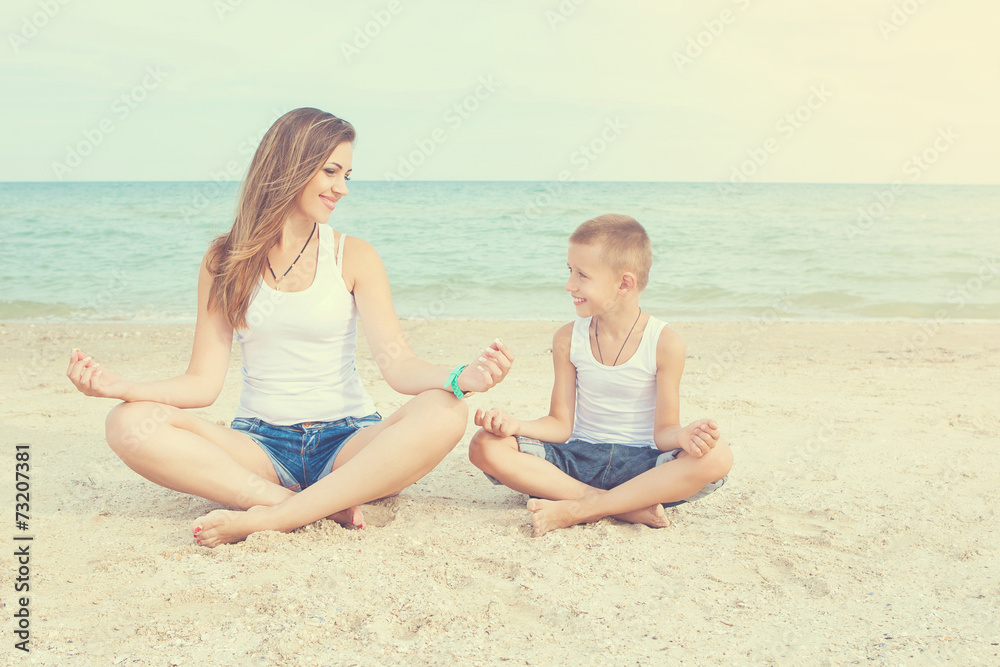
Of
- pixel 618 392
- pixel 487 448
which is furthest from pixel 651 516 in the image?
pixel 487 448

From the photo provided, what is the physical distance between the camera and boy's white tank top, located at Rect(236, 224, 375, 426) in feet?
10.1

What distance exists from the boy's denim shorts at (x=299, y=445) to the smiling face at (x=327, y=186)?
866mm

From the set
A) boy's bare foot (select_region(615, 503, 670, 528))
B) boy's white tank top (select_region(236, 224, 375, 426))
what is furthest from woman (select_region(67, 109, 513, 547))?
boy's bare foot (select_region(615, 503, 670, 528))

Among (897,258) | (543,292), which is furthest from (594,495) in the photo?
(897,258)

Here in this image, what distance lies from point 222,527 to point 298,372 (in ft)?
2.25

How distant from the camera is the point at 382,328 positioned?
3150mm

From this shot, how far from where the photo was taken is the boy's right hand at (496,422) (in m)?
2.96

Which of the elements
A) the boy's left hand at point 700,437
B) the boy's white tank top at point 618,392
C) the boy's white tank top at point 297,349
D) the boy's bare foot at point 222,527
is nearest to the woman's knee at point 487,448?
the boy's white tank top at point 618,392

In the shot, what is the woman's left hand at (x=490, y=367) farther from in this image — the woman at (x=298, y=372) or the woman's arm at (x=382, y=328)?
the woman's arm at (x=382, y=328)

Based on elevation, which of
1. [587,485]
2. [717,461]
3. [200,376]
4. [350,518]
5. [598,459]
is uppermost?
[200,376]

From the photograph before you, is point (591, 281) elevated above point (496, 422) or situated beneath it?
elevated above

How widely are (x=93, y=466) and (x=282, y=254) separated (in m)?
1.67

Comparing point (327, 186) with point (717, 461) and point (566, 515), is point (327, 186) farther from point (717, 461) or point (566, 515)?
point (717, 461)

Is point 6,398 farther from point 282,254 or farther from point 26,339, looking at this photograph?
point 282,254
